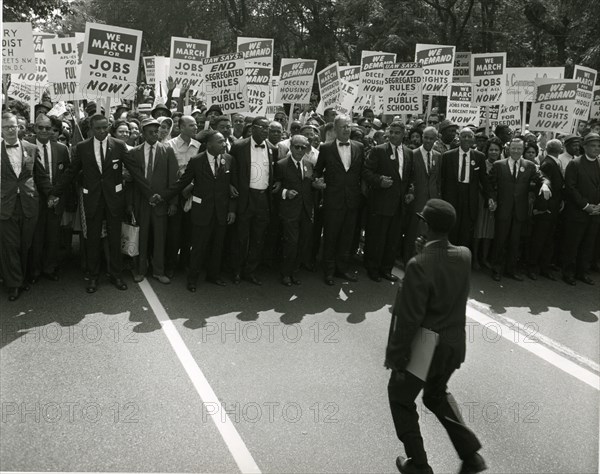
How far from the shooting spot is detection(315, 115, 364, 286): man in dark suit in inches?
339

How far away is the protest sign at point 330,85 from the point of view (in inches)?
485

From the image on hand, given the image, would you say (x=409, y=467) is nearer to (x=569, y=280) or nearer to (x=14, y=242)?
(x=14, y=242)

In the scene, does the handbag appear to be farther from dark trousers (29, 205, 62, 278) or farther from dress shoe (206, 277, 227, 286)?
dress shoe (206, 277, 227, 286)

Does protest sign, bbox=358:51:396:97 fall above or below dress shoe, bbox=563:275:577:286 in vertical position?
above

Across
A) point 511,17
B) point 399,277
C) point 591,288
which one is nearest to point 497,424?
point 399,277

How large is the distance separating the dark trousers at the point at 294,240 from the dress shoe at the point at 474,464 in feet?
14.9

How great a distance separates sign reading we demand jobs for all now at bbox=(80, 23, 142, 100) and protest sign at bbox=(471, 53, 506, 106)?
261 inches

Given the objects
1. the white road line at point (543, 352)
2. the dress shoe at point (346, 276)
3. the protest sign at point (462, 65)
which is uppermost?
the protest sign at point (462, 65)

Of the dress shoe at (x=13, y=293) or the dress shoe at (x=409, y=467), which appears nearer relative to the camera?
the dress shoe at (x=409, y=467)

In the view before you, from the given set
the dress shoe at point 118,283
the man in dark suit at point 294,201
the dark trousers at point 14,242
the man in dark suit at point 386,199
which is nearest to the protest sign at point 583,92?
the man in dark suit at point 386,199

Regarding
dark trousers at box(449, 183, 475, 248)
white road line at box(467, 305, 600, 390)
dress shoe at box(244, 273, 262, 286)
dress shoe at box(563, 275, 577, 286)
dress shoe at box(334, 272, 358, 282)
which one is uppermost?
dark trousers at box(449, 183, 475, 248)

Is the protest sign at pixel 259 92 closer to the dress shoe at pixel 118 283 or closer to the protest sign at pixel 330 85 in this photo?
the protest sign at pixel 330 85

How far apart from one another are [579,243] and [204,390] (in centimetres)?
646

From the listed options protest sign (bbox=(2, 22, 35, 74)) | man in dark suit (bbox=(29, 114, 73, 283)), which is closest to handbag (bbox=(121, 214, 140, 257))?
man in dark suit (bbox=(29, 114, 73, 283))
